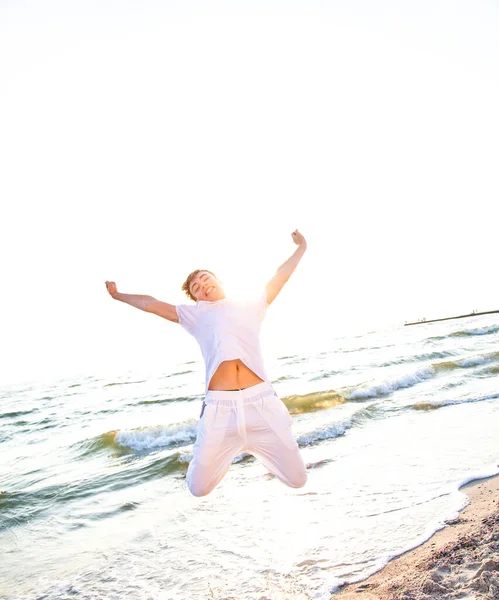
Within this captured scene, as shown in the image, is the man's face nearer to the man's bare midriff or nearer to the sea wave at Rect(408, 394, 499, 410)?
the man's bare midriff

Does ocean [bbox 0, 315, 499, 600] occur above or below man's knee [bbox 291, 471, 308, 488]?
below

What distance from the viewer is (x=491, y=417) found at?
1008 centimetres

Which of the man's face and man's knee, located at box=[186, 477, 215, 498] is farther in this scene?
the man's face

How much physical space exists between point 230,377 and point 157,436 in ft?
35.9

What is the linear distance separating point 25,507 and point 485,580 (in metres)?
8.16

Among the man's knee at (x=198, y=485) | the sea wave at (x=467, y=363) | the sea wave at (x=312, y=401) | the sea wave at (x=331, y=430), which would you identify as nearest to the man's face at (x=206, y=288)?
the man's knee at (x=198, y=485)

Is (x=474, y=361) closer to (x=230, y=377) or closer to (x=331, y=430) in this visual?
(x=331, y=430)

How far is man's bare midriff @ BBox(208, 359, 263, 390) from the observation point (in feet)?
14.1

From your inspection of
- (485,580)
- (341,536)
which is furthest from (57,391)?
(485,580)

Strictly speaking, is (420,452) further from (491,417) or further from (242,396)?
(242,396)

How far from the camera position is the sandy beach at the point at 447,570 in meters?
3.69

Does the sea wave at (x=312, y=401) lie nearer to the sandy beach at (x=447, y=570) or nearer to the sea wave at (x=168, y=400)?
the sea wave at (x=168, y=400)

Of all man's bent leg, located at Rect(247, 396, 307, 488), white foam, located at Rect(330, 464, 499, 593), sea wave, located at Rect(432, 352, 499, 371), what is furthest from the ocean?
sea wave, located at Rect(432, 352, 499, 371)

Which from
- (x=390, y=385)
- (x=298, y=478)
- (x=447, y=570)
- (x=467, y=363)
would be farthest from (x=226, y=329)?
(x=467, y=363)
